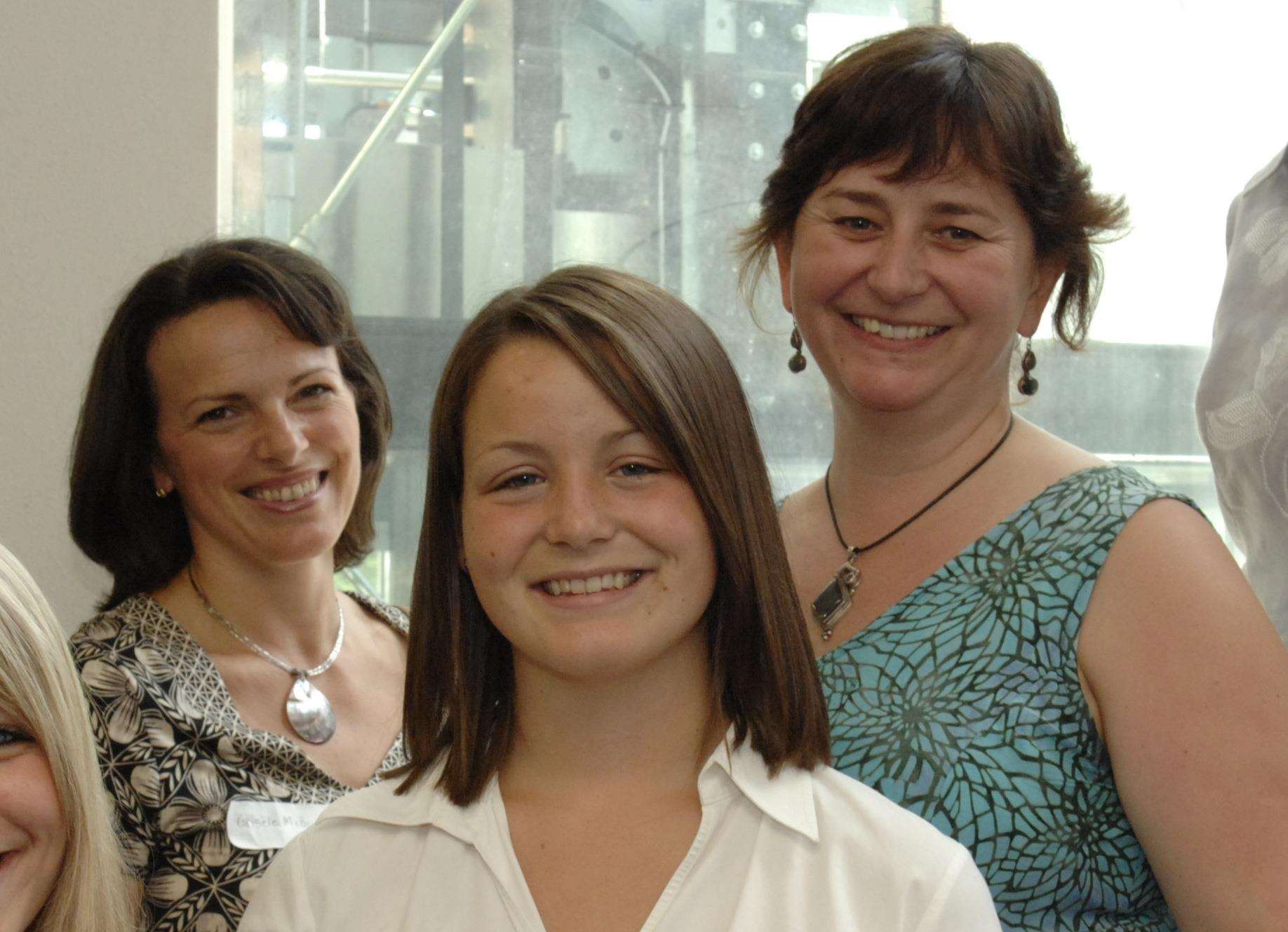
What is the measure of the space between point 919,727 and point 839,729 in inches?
3.7

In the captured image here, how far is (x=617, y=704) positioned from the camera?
4.66 ft

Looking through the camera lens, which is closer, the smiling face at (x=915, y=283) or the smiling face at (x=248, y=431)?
the smiling face at (x=915, y=283)

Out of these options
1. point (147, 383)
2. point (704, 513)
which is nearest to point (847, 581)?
point (704, 513)

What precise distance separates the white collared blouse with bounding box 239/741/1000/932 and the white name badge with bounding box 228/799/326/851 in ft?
1.69

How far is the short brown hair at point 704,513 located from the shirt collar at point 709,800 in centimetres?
1

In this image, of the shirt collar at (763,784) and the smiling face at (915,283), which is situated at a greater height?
the smiling face at (915,283)

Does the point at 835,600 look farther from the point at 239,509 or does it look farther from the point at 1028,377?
the point at 239,509

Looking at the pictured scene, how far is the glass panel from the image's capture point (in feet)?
10.0

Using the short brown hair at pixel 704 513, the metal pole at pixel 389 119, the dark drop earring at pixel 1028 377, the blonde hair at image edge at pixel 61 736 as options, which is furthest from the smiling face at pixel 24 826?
the metal pole at pixel 389 119

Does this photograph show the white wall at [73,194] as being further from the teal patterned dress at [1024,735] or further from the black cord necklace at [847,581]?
the teal patterned dress at [1024,735]

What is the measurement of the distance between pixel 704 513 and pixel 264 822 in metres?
0.89

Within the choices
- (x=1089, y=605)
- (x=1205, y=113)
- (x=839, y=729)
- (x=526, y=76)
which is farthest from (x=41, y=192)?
(x=1205, y=113)

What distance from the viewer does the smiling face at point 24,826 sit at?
55.7 inches

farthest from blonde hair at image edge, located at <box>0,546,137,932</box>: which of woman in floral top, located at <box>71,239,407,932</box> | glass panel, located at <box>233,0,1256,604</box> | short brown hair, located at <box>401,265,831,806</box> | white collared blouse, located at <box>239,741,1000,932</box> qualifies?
glass panel, located at <box>233,0,1256,604</box>
